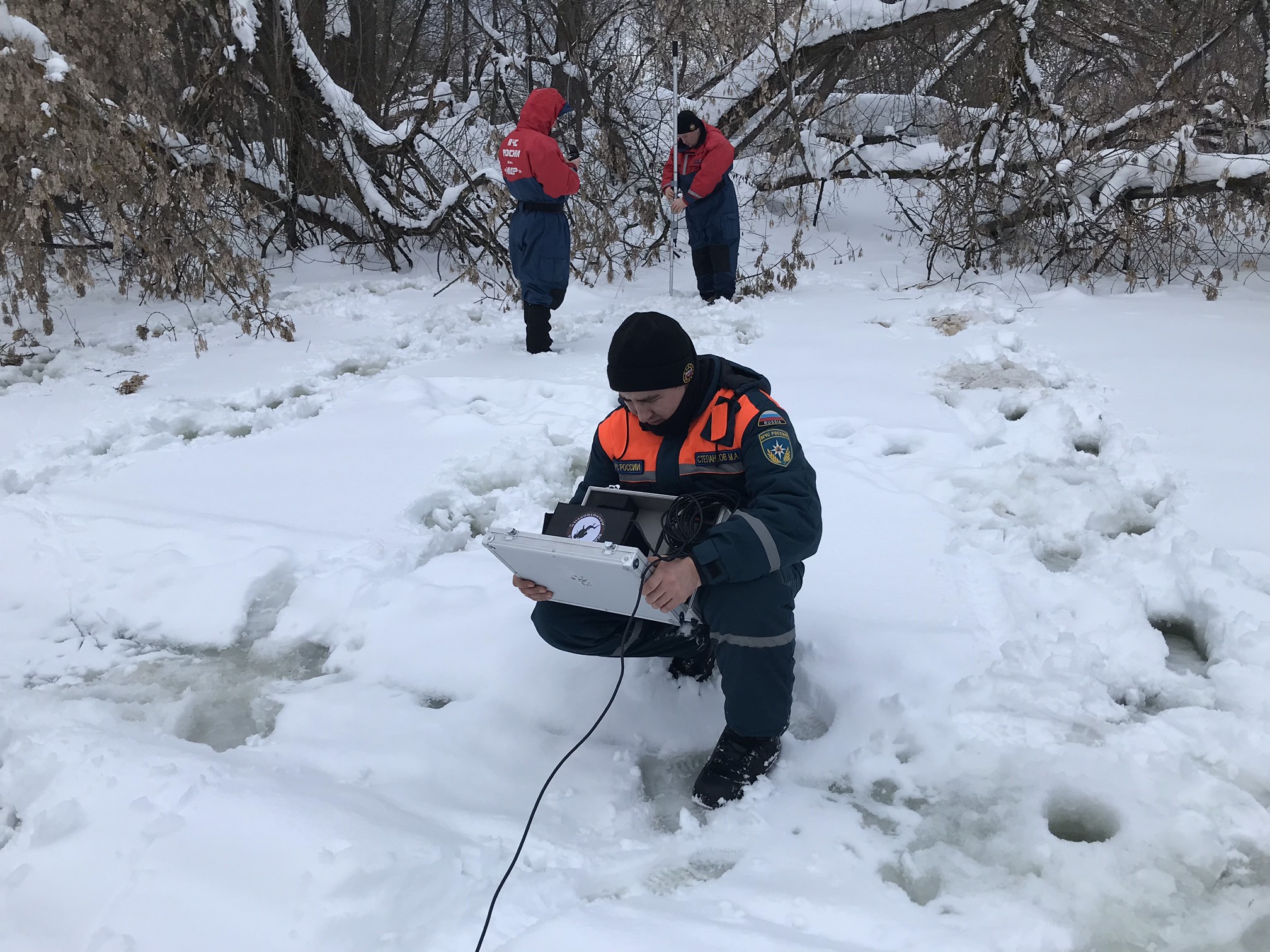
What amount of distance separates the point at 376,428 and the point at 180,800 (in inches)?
89.4

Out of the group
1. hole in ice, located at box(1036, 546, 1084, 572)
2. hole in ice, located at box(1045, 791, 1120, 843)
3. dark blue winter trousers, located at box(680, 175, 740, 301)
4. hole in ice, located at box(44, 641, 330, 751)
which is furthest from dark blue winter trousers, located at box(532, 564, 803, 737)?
dark blue winter trousers, located at box(680, 175, 740, 301)

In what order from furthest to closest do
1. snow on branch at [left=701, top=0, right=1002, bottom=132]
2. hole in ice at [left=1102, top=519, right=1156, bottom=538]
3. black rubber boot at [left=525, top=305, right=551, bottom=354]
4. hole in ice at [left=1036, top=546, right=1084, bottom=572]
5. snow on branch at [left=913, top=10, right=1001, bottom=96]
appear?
snow on branch at [left=913, top=10, right=1001, bottom=96]
snow on branch at [left=701, top=0, right=1002, bottom=132]
black rubber boot at [left=525, top=305, right=551, bottom=354]
hole in ice at [left=1102, top=519, right=1156, bottom=538]
hole in ice at [left=1036, top=546, right=1084, bottom=572]

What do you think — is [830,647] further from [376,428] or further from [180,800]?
[376,428]

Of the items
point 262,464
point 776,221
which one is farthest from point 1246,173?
point 262,464

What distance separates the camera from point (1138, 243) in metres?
5.39

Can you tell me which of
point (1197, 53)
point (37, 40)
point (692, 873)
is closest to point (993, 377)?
point (692, 873)

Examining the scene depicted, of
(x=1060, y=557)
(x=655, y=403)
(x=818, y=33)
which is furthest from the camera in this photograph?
(x=818, y=33)

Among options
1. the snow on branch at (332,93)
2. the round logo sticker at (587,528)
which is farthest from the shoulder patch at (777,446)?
the snow on branch at (332,93)

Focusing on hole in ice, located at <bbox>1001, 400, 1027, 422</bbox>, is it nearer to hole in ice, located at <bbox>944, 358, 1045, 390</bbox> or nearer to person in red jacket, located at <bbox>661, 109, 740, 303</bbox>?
hole in ice, located at <bbox>944, 358, 1045, 390</bbox>

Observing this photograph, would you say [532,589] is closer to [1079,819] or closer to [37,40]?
[1079,819]

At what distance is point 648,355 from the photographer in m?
1.72

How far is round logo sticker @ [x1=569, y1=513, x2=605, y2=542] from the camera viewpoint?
1727mm

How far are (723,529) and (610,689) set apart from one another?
70 cm

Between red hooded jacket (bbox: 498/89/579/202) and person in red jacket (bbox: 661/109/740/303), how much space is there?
1071 mm
